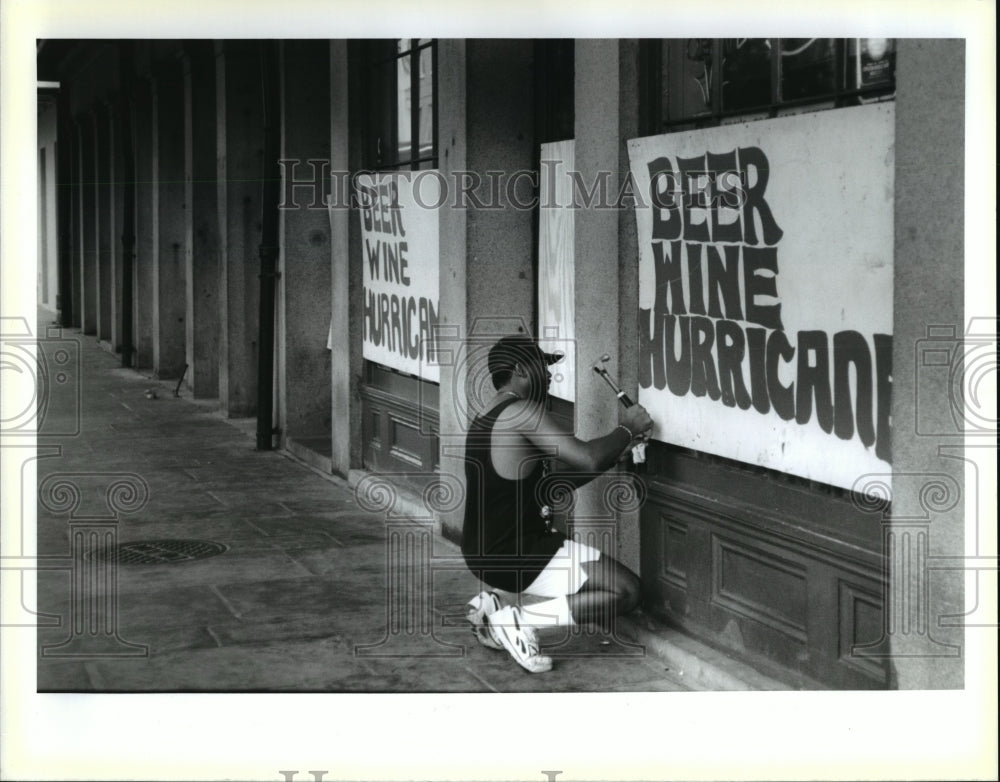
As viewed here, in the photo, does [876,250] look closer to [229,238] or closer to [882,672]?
[882,672]

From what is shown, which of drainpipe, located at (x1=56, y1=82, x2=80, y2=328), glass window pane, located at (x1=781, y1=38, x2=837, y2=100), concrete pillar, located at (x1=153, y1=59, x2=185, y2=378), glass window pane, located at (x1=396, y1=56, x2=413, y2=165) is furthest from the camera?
drainpipe, located at (x1=56, y1=82, x2=80, y2=328)

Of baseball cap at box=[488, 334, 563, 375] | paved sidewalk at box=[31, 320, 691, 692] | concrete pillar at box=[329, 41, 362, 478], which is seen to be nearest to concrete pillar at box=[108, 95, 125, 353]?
paved sidewalk at box=[31, 320, 691, 692]

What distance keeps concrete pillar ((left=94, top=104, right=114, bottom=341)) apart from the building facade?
13.9 metres

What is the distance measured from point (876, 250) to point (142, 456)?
9.29 meters

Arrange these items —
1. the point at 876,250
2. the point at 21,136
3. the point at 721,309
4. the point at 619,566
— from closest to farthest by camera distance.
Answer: the point at 876,250
the point at 21,136
the point at 721,309
the point at 619,566

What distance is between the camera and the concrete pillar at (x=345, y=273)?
11180 millimetres

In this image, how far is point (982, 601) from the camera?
4914mm

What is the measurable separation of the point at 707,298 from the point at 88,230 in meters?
23.3

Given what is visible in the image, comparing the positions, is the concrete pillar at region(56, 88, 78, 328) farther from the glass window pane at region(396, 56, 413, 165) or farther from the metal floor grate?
the metal floor grate

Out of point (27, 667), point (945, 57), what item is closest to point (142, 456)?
point (27, 667)

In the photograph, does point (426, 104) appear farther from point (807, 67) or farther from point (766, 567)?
point (766, 567)

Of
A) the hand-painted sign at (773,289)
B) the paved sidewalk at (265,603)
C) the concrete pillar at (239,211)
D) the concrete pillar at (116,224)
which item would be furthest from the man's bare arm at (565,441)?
the concrete pillar at (116,224)

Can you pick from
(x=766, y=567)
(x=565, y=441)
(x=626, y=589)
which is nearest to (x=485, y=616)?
(x=626, y=589)

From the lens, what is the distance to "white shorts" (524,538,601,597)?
22.1 ft
